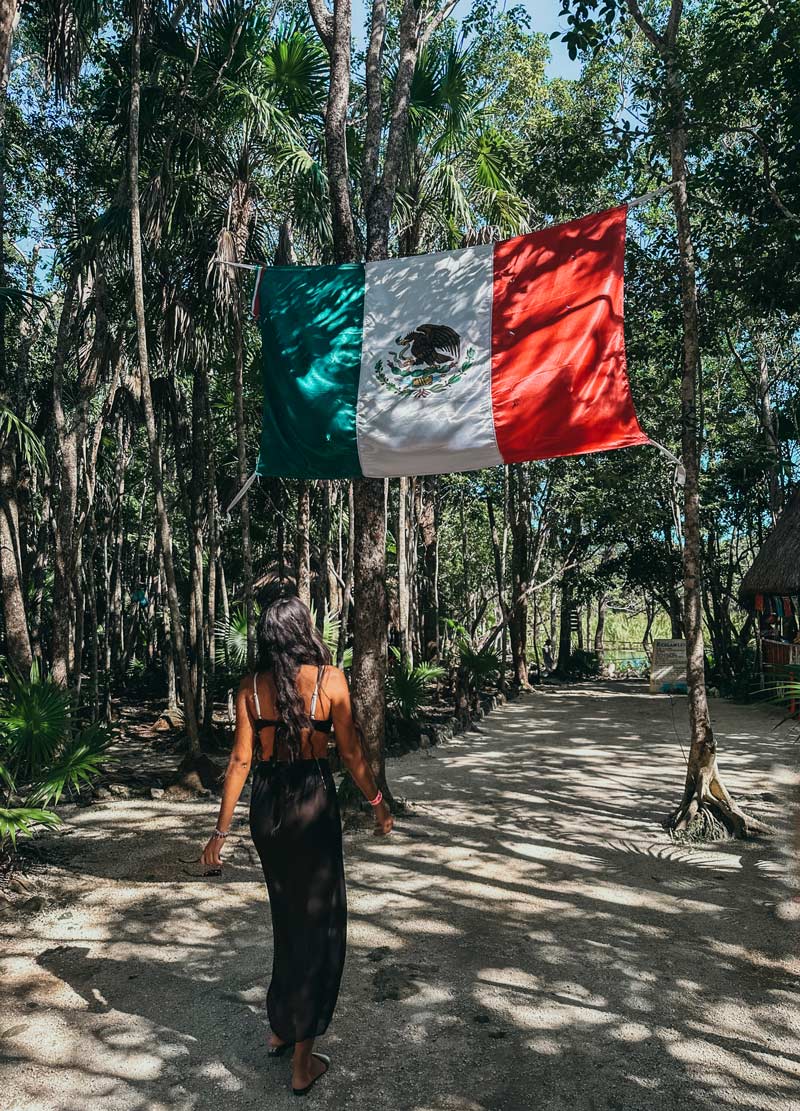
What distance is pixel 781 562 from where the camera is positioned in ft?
51.1

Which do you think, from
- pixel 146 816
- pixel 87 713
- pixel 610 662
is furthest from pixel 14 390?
pixel 610 662

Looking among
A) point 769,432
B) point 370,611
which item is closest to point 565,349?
point 370,611

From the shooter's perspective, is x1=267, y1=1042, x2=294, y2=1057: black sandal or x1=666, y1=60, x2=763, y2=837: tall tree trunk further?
x1=666, y1=60, x2=763, y2=837: tall tree trunk

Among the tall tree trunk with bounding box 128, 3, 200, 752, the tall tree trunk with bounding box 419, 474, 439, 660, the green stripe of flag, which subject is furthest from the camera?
the tall tree trunk with bounding box 419, 474, 439, 660

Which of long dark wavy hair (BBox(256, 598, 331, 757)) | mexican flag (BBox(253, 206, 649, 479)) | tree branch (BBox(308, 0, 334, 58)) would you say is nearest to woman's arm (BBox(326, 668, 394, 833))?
long dark wavy hair (BBox(256, 598, 331, 757))

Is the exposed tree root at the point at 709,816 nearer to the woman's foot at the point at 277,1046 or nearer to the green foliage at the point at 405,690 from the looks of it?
the woman's foot at the point at 277,1046

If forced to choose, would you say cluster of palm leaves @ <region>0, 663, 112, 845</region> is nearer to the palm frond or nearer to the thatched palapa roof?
the palm frond

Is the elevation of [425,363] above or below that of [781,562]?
above

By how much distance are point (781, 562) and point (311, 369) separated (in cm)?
1105

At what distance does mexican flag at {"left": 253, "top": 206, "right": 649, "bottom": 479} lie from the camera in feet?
21.5

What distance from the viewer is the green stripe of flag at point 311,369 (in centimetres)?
705

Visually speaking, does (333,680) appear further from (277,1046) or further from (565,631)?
(565,631)

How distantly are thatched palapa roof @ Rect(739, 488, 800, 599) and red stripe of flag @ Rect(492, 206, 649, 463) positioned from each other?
9.65m

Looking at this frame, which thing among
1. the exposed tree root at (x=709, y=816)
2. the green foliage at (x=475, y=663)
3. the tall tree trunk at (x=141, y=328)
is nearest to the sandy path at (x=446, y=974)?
the exposed tree root at (x=709, y=816)
